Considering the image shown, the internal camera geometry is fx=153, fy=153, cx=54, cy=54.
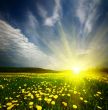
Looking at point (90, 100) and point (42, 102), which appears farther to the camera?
point (90, 100)

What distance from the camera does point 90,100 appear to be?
698 cm

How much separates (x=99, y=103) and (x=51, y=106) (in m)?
2.17

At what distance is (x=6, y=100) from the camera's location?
21.1 feet

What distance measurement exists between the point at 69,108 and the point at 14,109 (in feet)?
6.55

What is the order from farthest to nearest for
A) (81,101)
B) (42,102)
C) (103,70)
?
(103,70), (81,101), (42,102)

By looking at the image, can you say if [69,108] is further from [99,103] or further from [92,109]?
[99,103]

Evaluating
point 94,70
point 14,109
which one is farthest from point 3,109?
point 94,70

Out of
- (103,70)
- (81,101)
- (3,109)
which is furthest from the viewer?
(103,70)

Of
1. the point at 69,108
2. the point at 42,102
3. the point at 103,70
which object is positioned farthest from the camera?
the point at 103,70

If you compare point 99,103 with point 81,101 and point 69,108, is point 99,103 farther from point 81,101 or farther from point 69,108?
point 69,108

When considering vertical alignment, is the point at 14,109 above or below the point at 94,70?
below

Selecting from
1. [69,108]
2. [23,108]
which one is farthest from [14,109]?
[69,108]

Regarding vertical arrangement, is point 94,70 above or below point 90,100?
above

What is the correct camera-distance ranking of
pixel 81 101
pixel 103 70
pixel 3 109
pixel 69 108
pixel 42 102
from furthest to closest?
pixel 103 70 → pixel 81 101 → pixel 42 102 → pixel 69 108 → pixel 3 109
